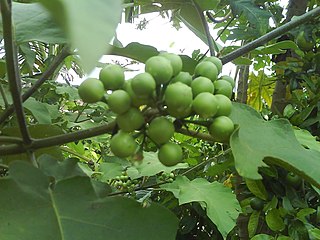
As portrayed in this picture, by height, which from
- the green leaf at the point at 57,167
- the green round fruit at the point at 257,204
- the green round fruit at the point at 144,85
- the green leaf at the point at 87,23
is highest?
the green leaf at the point at 87,23

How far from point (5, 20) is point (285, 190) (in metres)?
0.92

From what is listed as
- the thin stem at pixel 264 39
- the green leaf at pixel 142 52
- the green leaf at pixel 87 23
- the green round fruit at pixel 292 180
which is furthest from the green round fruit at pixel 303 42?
the green leaf at pixel 87 23

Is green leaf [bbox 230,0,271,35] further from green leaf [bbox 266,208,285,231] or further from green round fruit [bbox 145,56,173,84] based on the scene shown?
green round fruit [bbox 145,56,173,84]

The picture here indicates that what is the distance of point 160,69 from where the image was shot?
1.48 feet

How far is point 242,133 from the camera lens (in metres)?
0.52

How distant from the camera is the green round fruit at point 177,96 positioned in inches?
16.9

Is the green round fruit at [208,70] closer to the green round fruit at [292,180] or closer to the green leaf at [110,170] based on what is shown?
the green leaf at [110,170]

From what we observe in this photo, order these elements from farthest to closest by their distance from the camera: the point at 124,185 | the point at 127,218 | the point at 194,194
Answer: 1. the point at 124,185
2. the point at 194,194
3. the point at 127,218

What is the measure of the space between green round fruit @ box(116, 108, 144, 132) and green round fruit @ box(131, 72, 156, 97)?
0.7 inches

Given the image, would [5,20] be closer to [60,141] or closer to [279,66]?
→ [60,141]

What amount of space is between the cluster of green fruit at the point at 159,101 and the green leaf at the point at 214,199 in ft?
1.41

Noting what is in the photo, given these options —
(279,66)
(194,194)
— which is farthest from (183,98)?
(279,66)

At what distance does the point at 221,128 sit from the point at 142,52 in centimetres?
23

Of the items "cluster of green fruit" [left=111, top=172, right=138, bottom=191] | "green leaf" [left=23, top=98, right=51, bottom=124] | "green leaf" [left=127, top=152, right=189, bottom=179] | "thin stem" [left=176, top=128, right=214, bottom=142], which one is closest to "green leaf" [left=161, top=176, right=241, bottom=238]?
"green leaf" [left=127, top=152, right=189, bottom=179]
